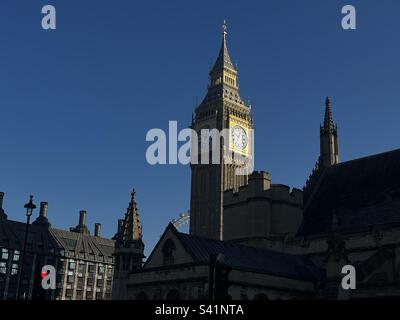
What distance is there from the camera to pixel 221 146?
111m

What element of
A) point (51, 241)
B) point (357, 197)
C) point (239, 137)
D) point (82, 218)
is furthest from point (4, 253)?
point (357, 197)

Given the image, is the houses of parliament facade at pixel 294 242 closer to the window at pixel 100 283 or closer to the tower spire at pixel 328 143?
the tower spire at pixel 328 143

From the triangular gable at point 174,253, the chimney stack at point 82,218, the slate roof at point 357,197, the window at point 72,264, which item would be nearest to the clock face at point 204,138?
the chimney stack at point 82,218

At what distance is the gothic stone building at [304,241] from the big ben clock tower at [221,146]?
45.7 m

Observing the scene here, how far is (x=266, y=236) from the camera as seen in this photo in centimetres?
5347

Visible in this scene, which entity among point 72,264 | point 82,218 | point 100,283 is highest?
point 82,218

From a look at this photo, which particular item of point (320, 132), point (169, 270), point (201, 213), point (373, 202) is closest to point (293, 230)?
point (373, 202)

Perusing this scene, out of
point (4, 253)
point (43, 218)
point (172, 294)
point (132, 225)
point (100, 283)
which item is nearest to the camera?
point (172, 294)

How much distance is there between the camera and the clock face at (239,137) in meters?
114

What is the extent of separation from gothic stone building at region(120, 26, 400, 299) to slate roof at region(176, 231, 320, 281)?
0.33ft

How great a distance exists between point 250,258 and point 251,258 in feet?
0.42

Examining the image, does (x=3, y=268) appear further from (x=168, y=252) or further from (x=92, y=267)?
(x=168, y=252)

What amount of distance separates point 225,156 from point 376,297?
250 ft

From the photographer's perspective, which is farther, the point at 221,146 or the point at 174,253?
the point at 221,146
